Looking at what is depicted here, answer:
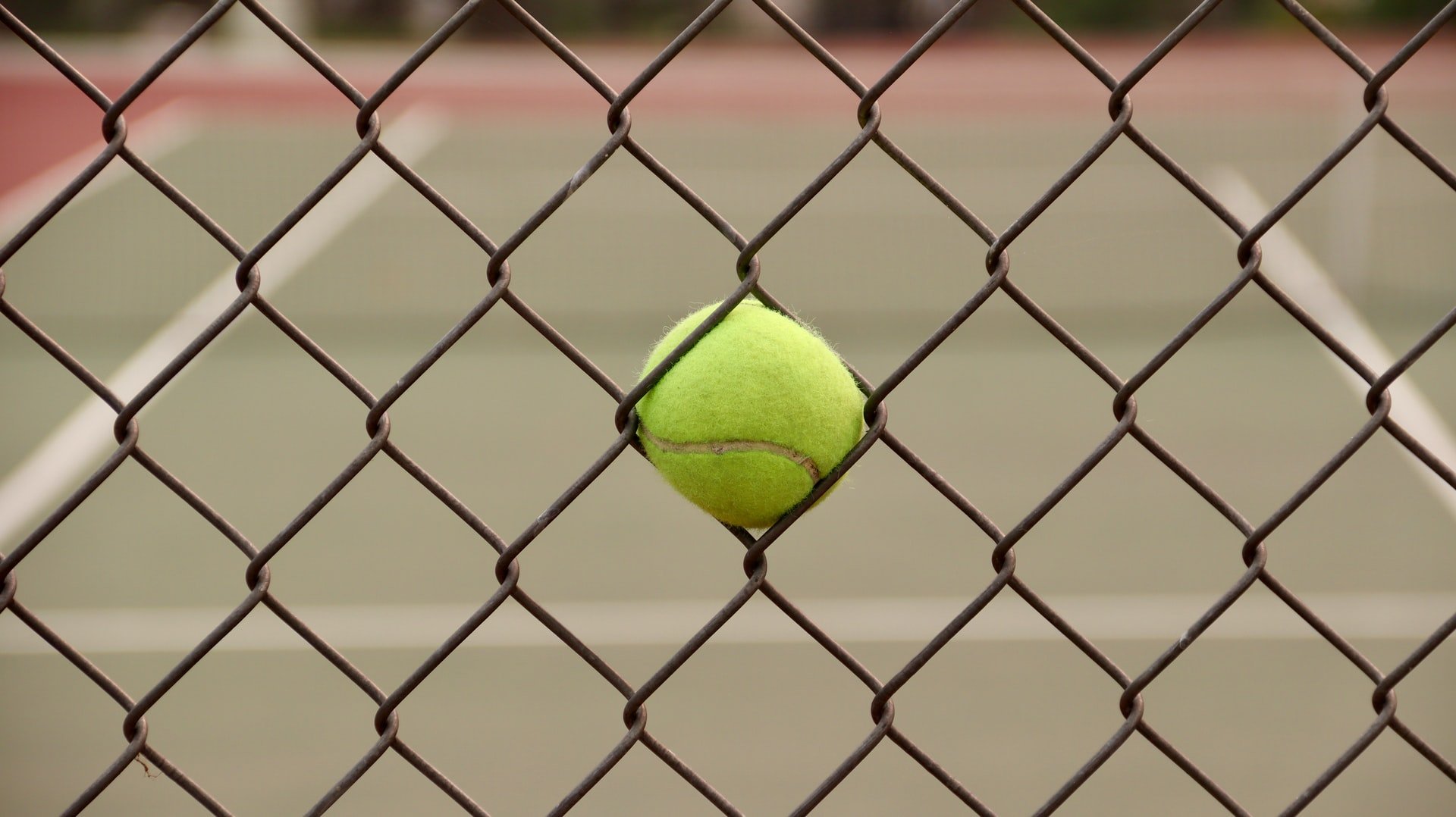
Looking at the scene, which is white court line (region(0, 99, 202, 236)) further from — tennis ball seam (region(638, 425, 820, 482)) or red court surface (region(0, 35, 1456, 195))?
tennis ball seam (region(638, 425, 820, 482))

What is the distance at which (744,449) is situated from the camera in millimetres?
1162

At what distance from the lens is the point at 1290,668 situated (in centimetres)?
388

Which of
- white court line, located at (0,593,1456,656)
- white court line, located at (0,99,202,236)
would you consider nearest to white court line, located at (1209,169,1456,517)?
white court line, located at (0,593,1456,656)

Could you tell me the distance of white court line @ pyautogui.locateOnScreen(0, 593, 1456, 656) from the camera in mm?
4023

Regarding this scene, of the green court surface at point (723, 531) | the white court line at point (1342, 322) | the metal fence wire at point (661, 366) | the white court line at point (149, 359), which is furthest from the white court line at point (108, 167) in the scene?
the metal fence wire at point (661, 366)

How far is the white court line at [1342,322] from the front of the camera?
218 inches

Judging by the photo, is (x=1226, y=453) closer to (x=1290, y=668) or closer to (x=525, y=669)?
(x=1290, y=668)

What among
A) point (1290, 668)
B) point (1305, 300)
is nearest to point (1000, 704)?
point (1290, 668)

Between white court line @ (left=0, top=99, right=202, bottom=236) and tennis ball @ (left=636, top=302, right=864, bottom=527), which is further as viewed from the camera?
white court line @ (left=0, top=99, right=202, bottom=236)

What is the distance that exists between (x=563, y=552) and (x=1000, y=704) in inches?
65.7

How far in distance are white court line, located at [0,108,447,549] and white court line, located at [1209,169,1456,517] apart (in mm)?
4360

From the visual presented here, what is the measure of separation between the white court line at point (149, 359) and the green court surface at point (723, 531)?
0.24ft

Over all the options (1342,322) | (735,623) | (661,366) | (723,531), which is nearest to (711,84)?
(1342,322)

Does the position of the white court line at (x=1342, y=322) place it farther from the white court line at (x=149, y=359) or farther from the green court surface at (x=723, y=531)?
the white court line at (x=149, y=359)
